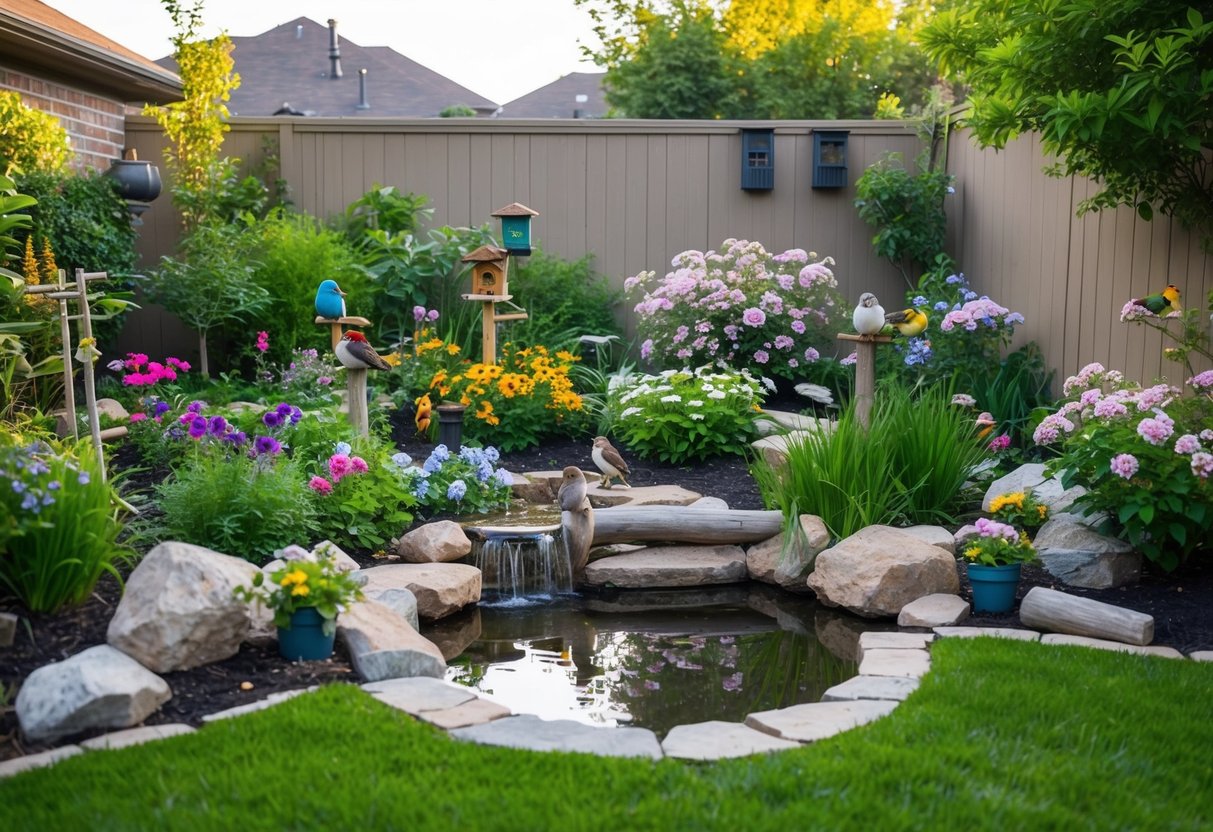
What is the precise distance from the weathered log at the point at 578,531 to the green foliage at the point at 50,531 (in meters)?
2.07

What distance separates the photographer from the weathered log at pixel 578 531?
523cm

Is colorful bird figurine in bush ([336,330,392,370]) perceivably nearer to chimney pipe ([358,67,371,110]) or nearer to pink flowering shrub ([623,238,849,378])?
pink flowering shrub ([623,238,849,378])

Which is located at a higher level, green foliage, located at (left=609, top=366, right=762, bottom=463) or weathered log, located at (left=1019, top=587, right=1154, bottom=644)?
green foliage, located at (left=609, top=366, right=762, bottom=463)

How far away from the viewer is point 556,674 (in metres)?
4.12

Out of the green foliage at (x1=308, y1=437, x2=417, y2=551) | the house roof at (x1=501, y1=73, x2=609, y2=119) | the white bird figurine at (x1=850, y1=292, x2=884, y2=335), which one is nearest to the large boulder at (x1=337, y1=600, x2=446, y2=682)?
the green foliage at (x1=308, y1=437, x2=417, y2=551)

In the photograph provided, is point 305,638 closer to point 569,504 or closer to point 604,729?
point 604,729

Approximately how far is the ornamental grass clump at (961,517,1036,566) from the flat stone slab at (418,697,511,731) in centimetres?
209

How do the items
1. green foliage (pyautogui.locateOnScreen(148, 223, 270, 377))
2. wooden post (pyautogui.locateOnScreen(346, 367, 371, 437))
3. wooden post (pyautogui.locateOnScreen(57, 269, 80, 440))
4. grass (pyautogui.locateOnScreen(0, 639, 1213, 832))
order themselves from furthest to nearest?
green foliage (pyautogui.locateOnScreen(148, 223, 270, 377)), wooden post (pyautogui.locateOnScreen(346, 367, 371, 437)), wooden post (pyautogui.locateOnScreen(57, 269, 80, 440)), grass (pyautogui.locateOnScreen(0, 639, 1213, 832))

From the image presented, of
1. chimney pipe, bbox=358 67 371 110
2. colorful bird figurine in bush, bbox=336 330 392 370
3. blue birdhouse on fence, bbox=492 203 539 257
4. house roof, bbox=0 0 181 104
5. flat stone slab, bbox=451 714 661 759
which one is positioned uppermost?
chimney pipe, bbox=358 67 371 110

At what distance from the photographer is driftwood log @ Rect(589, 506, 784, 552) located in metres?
5.35

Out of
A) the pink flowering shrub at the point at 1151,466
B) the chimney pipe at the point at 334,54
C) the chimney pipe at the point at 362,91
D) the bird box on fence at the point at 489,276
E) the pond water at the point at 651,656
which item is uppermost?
the chimney pipe at the point at 334,54

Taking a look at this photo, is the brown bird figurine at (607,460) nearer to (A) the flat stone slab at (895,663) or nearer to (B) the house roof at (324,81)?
(A) the flat stone slab at (895,663)

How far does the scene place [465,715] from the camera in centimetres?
316

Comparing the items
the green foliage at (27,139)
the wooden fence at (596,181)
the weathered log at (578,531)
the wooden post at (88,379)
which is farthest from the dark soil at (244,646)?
the wooden fence at (596,181)
